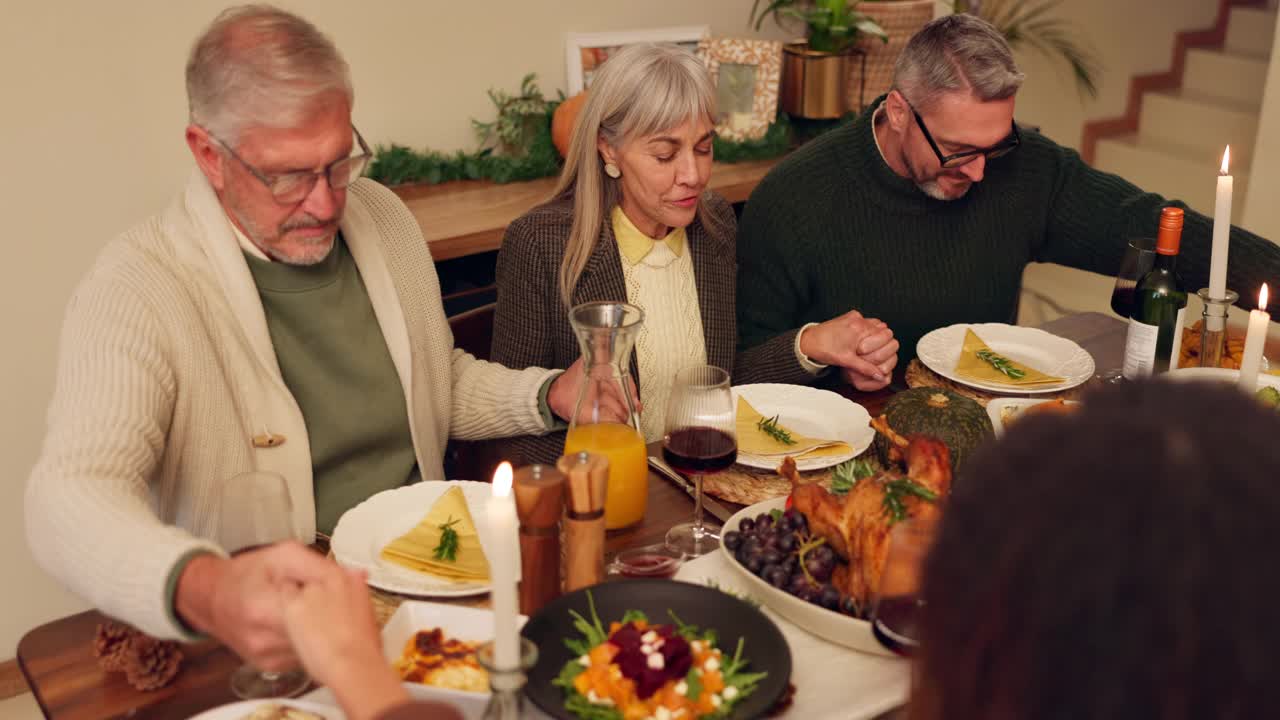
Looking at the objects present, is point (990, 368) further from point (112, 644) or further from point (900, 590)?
point (112, 644)

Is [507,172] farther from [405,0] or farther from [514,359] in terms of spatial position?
[514,359]

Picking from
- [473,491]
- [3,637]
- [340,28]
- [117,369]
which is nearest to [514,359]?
[473,491]

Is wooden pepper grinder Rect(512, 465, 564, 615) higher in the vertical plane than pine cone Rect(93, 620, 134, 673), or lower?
higher

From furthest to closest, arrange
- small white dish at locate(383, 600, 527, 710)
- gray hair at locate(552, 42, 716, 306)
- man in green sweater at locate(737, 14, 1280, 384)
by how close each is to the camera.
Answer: man in green sweater at locate(737, 14, 1280, 384) < gray hair at locate(552, 42, 716, 306) < small white dish at locate(383, 600, 527, 710)

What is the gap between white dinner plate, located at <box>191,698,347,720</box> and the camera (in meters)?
1.06

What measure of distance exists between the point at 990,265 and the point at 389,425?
1.44m

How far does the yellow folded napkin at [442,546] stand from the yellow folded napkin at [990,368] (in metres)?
0.98

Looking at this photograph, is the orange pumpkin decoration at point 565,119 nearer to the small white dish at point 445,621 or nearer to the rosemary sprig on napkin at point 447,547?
the rosemary sprig on napkin at point 447,547

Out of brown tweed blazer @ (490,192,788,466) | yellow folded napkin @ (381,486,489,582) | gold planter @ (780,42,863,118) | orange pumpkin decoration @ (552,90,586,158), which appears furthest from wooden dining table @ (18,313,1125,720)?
gold planter @ (780,42,863,118)

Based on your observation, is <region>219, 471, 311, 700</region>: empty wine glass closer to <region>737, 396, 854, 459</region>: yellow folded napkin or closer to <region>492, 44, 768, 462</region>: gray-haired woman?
<region>737, 396, 854, 459</region>: yellow folded napkin

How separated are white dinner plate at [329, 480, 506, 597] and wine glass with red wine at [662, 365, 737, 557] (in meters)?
0.26

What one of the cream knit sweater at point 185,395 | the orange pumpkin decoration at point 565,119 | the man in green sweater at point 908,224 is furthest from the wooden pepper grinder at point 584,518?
the orange pumpkin decoration at point 565,119

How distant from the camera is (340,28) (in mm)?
2984

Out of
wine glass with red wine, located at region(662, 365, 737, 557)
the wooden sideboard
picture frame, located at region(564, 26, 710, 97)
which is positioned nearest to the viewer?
wine glass with red wine, located at region(662, 365, 737, 557)
